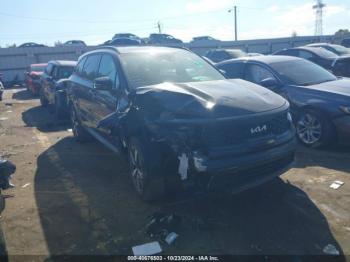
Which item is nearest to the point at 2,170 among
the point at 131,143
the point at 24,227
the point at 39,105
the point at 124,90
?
the point at 24,227

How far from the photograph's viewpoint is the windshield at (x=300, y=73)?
280 inches

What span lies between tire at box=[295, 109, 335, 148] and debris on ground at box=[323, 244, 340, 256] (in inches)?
124

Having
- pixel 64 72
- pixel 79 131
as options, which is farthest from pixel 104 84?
Result: pixel 64 72

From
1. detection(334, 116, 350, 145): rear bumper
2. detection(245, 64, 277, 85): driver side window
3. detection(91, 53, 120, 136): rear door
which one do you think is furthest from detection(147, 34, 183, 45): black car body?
detection(334, 116, 350, 145): rear bumper

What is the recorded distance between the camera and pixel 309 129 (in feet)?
21.6

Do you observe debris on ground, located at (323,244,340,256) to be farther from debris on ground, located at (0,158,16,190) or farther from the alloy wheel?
the alloy wheel

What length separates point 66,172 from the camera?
602 cm

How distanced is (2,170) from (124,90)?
6.29 feet

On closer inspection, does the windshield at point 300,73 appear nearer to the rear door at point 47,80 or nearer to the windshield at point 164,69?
the windshield at point 164,69

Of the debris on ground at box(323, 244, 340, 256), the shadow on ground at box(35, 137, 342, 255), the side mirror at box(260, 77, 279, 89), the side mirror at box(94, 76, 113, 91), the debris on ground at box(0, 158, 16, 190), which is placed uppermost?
the side mirror at box(94, 76, 113, 91)

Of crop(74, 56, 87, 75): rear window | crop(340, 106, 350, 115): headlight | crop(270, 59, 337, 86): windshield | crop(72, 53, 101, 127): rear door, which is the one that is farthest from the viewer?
crop(74, 56, 87, 75): rear window

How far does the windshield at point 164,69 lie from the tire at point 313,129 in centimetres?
205

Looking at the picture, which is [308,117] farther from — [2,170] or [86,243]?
[2,170]

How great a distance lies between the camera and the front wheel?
20.7ft
